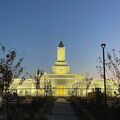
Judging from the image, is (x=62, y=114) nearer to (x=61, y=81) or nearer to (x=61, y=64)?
(x=61, y=81)

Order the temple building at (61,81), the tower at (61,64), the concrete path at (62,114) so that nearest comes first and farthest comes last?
the concrete path at (62,114) → the temple building at (61,81) → the tower at (61,64)

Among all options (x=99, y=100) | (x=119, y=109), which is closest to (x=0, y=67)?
(x=119, y=109)

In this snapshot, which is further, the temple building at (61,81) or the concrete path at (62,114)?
the temple building at (61,81)

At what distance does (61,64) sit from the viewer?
167500 millimetres

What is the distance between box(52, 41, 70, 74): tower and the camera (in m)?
164

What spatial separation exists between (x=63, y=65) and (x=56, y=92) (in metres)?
25.5

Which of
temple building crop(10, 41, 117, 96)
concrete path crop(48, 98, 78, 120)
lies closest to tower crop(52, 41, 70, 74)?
temple building crop(10, 41, 117, 96)

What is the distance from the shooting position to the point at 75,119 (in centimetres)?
2395

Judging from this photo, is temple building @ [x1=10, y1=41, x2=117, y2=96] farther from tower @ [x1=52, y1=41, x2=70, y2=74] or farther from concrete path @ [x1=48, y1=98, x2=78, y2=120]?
concrete path @ [x1=48, y1=98, x2=78, y2=120]

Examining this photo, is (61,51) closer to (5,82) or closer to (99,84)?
(99,84)

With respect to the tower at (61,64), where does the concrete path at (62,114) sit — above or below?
below

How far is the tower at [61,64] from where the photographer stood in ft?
539

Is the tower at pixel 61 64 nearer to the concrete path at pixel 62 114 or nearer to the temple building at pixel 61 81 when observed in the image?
the temple building at pixel 61 81

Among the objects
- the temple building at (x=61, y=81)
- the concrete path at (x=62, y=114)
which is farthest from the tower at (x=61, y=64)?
the concrete path at (x=62, y=114)
